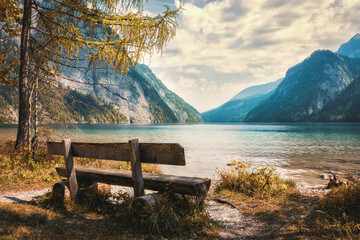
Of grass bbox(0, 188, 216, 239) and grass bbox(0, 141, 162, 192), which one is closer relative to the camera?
grass bbox(0, 188, 216, 239)

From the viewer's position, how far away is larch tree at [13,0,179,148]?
8.87 m

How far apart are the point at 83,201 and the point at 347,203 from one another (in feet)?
20.9

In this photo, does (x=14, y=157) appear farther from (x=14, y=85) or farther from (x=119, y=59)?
(x=119, y=59)

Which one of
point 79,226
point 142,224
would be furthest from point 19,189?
point 142,224

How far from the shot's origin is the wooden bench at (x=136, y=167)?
4.28m

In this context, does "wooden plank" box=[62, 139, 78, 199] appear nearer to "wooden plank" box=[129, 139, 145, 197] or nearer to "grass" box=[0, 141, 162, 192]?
"wooden plank" box=[129, 139, 145, 197]

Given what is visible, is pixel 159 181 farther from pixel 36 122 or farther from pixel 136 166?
pixel 36 122

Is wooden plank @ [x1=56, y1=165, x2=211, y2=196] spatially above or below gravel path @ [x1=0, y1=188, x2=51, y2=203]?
above

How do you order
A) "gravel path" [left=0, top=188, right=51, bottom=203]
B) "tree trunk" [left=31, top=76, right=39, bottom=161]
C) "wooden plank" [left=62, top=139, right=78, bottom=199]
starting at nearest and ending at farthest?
"wooden plank" [left=62, top=139, right=78, bottom=199] → "gravel path" [left=0, top=188, right=51, bottom=203] → "tree trunk" [left=31, top=76, right=39, bottom=161]

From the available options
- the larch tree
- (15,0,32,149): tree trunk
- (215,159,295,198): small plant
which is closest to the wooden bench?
(215,159,295,198): small plant

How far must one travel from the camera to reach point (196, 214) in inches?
189

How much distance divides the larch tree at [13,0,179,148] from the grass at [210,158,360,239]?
19.9 feet

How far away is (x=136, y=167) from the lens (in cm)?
463

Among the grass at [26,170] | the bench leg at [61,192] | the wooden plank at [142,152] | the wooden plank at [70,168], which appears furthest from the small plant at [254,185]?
the grass at [26,170]
